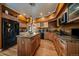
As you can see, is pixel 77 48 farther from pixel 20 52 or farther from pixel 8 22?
pixel 8 22

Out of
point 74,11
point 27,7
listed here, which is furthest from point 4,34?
point 74,11

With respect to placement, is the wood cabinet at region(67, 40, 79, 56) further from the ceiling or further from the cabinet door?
the cabinet door

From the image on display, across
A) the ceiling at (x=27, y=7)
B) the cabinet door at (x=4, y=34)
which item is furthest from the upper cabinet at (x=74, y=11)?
the cabinet door at (x=4, y=34)

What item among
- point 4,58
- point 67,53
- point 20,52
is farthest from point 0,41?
point 67,53

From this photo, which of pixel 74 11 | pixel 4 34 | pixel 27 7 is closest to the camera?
pixel 74 11

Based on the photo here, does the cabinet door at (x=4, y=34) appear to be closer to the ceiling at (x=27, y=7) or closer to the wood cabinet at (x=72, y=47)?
the ceiling at (x=27, y=7)

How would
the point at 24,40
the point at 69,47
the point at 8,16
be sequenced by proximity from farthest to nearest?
the point at 8,16
the point at 24,40
the point at 69,47

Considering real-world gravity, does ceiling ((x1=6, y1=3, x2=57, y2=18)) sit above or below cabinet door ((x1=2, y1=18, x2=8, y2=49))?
above

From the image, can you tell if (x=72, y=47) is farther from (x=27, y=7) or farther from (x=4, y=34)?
(x=4, y=34)

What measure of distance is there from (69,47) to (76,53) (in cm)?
20

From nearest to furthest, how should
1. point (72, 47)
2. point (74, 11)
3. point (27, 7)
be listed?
point (72, 47)
point (74, 11)
point (27, 7)

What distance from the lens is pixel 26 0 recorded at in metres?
2.18

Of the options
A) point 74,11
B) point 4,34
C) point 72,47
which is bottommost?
point 72,47

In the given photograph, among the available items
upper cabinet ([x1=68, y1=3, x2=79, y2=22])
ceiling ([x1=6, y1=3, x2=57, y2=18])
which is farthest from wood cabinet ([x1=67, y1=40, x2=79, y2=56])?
ceiling ([x1=6, y1=3, x2=57, y2=18])
